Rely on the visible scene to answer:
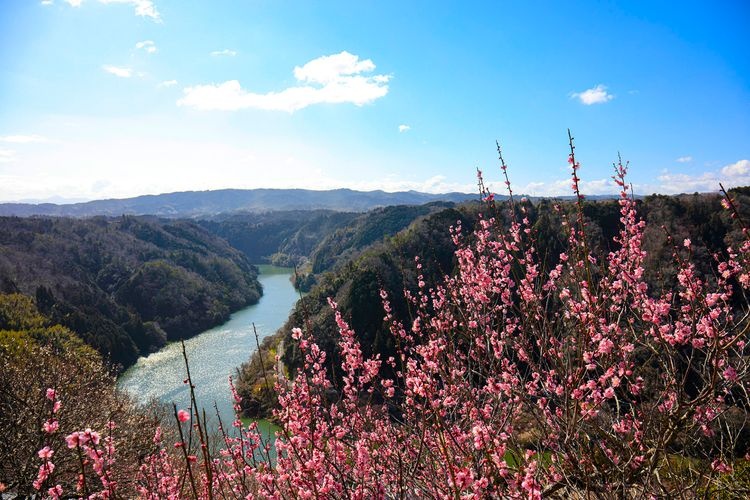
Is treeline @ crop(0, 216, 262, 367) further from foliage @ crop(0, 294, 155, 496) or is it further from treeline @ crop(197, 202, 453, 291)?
foliage @ crop(0, 294, 155, 496)

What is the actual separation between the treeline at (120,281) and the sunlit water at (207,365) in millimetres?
2569

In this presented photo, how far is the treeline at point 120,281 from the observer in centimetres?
4662

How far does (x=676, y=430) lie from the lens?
2.81 m

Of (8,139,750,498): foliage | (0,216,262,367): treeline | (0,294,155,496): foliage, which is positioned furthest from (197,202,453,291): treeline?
(8,139,750,498): foliage

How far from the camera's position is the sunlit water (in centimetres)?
3341

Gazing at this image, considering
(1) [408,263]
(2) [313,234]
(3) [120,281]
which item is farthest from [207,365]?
(2) [313,234]

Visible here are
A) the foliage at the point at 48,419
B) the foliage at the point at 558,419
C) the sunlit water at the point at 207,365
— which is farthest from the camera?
the sunlit water at the point at 207,365

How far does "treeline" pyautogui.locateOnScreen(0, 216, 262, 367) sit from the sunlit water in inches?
101

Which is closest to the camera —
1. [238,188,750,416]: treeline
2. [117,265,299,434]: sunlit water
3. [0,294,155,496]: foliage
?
[0,294,155,496]: foliage

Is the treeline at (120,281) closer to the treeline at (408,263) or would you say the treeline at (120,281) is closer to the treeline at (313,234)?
the treeline at (408,263)

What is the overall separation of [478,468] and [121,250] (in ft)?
298

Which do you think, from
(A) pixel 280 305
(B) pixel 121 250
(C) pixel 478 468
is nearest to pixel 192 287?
(A) pixel 280 305

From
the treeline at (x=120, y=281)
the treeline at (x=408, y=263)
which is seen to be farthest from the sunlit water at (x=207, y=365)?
the treeline at (x=408, y=263)

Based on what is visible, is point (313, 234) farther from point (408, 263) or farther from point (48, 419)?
point (48, 419)
